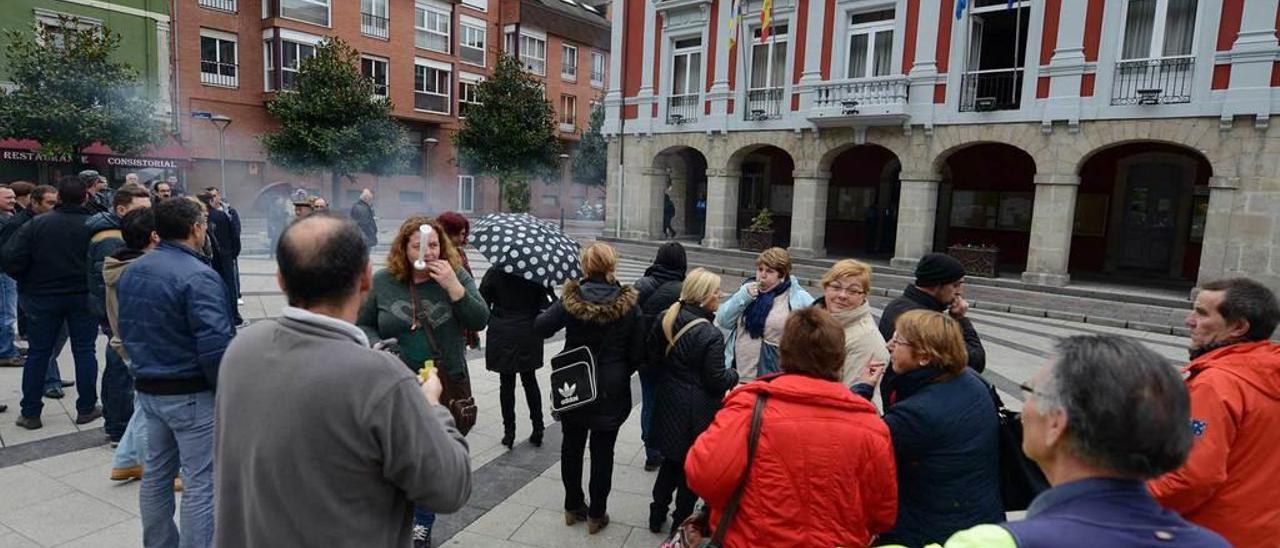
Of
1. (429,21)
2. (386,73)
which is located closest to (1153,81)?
(386,73)

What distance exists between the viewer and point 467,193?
37.8m

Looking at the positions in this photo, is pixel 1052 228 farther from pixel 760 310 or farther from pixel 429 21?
pixel 429 21

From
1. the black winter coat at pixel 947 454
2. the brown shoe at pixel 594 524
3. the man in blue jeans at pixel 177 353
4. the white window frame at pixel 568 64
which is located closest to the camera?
the black winter coat at pixel 947 454

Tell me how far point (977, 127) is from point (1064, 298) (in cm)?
435

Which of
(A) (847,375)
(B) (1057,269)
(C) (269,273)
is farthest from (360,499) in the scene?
(B) (1057,269)

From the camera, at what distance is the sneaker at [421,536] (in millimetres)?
3666

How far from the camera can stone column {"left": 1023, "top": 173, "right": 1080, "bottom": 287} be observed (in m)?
15.0

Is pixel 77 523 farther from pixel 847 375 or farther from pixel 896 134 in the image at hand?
pixel 896 134

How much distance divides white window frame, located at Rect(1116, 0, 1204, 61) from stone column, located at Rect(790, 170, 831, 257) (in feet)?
23.0

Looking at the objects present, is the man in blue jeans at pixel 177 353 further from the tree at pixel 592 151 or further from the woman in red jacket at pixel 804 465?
the tree at pixel 592 151

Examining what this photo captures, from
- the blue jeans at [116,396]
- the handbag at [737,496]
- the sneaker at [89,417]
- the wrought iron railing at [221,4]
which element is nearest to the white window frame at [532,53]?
the wrought iron railing at [221,4]

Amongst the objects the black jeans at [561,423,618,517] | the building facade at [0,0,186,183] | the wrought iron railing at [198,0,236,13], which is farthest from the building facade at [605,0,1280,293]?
the wrought iron railing at [198,0,236,13]

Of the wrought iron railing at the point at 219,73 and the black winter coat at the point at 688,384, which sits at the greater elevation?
the wrought iron railing at the point at 219,73

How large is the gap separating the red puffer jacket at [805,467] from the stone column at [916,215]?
15.9m
